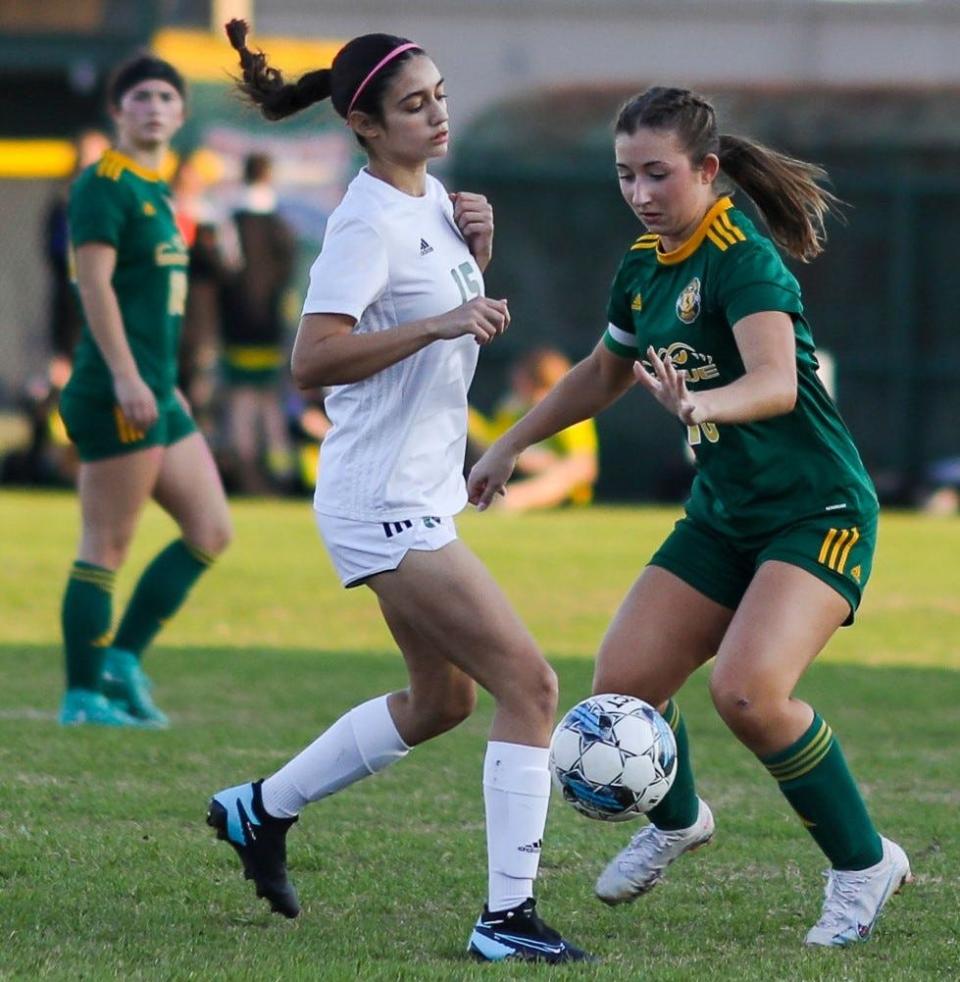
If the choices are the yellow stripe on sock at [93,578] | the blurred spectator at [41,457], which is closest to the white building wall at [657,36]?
the blurred spectator at [41,457]

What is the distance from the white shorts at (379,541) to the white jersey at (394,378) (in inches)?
0.9

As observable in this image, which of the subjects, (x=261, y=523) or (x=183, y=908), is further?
(x=261, y=523)

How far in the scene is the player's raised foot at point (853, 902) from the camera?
15.3ft

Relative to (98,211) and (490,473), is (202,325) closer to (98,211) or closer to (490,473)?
(98,211)

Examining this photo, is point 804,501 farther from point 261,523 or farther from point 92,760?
point 261,523

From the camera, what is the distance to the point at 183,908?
4867 millimetres

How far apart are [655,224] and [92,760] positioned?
2886 millimetres

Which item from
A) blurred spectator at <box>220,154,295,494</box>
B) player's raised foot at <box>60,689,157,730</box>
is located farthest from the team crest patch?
blurred spectator at <box>220,154,295,494</box>

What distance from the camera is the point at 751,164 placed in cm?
493

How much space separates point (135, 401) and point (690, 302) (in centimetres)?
286

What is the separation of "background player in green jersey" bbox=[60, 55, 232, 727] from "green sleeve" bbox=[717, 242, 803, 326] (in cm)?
299

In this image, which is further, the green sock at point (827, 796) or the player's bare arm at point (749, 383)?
the green sock at point (827, 796)

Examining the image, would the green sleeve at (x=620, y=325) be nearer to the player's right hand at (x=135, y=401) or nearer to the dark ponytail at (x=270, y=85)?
the dark ponytail at (x=270, y=85)

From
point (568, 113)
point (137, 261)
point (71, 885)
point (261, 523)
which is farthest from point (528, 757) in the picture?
point (568, 113)
